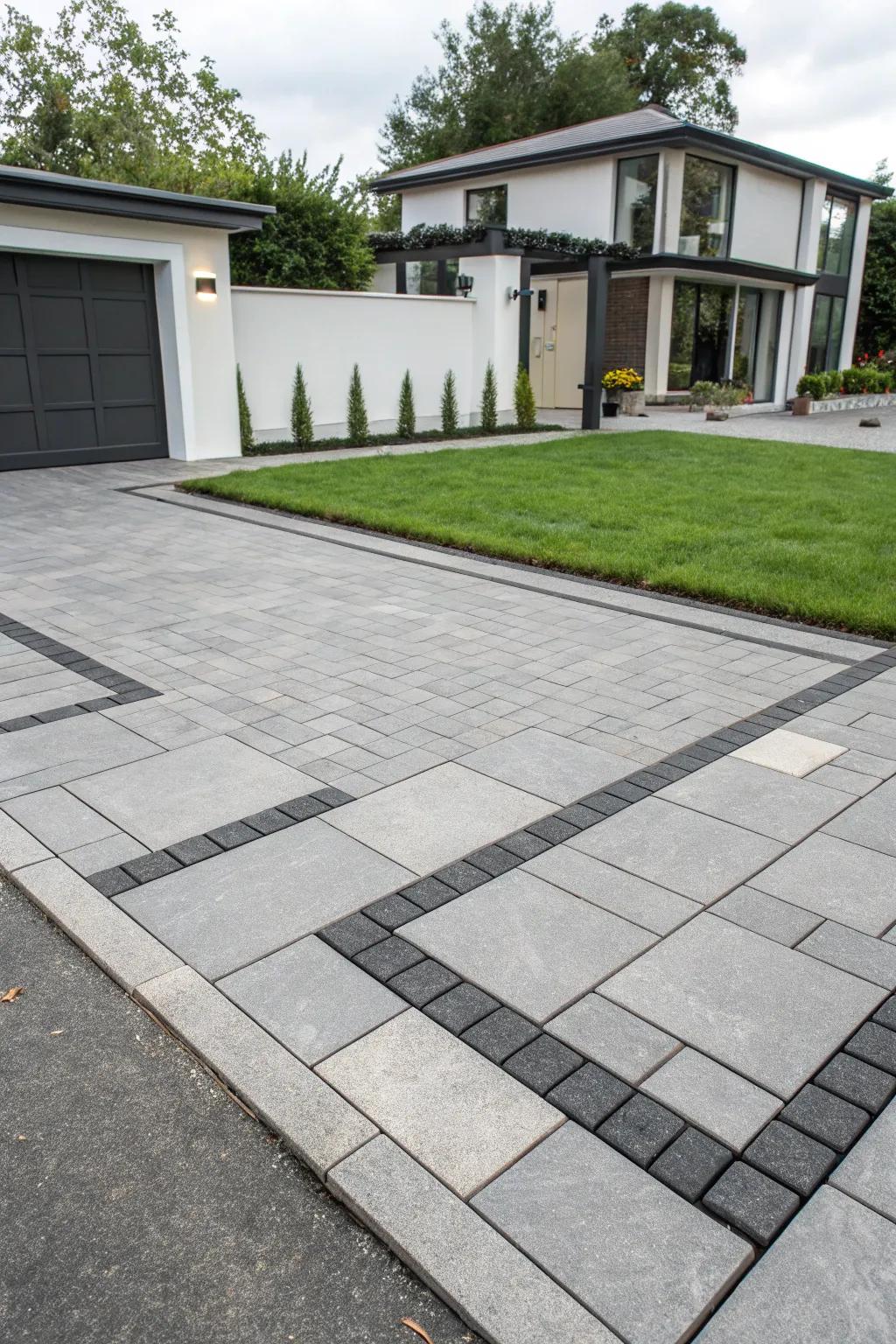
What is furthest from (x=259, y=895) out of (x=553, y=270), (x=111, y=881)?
(x=553, y=270)

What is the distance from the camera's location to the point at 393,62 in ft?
142

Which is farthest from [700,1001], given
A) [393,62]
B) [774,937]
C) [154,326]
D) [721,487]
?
[393,62]

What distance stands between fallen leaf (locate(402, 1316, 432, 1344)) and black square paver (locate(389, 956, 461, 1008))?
34.2 inches

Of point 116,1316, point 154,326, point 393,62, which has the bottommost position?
point 116,1316

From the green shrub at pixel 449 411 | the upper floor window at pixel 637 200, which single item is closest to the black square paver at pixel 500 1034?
the green shrub at pixel 449 411

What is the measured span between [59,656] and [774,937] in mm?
4053

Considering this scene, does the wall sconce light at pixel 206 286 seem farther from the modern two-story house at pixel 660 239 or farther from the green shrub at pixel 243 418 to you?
the modern two-story house at pixel 660 239

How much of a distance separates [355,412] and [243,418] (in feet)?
6.64

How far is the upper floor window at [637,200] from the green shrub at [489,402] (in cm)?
627

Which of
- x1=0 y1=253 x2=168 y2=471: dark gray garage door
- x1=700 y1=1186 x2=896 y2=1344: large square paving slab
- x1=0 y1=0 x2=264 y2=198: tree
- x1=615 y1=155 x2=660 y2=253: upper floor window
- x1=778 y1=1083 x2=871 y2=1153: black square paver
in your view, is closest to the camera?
x1=700 y1=1186 x2=896 y2=1344: large square paving slab

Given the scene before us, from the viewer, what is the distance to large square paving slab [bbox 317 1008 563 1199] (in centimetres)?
212

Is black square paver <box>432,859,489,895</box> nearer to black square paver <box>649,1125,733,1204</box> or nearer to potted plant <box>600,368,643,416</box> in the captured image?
black square paver <box>649,1125,733,1204</box>

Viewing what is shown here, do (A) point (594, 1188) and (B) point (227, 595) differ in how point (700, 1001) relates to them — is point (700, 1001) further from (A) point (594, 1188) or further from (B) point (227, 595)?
(B) point (227, 595)

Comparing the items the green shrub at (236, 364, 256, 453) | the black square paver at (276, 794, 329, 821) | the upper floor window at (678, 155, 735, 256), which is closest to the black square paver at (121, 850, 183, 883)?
the black square paver at (276, 794, 329, 821)
